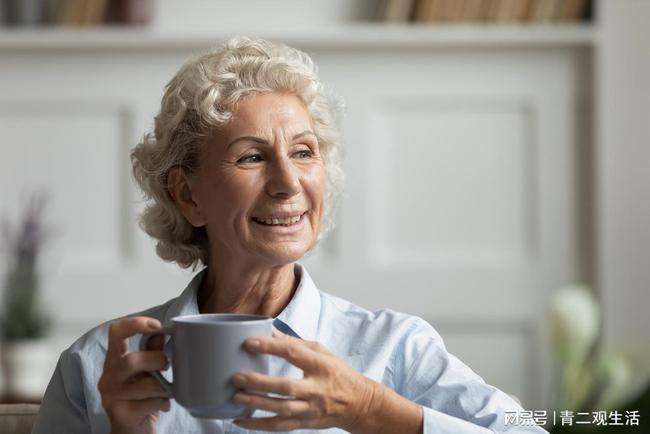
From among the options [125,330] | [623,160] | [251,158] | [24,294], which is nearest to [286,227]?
[251,158]

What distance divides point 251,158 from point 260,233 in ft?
0.35

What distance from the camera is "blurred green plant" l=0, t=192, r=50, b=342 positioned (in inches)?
110

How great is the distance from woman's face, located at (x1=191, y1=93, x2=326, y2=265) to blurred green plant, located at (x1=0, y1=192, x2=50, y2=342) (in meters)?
1.55

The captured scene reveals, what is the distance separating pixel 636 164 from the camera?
3.10m

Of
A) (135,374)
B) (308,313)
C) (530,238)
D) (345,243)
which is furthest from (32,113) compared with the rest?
(135,374)

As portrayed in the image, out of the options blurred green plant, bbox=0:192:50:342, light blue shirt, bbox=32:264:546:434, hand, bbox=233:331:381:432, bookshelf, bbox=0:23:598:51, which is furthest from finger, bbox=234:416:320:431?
bookshelf, bbox=0:23:598:51

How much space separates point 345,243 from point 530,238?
0.58 m

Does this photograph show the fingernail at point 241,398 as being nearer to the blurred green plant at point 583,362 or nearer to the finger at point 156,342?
the finger at point 156,342

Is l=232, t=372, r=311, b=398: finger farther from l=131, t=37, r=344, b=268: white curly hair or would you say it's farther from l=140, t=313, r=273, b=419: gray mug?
l=131, t=37, r=344, b=268: white curly hair

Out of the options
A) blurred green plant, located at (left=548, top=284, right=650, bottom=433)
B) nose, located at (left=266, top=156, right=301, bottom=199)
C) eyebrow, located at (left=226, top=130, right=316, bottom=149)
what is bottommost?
blurred green plant, located at (left=548, top=284, right=650, bottom=433)

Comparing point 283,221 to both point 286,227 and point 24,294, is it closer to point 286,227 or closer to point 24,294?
point 286,227

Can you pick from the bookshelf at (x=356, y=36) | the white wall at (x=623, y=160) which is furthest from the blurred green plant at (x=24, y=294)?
the white wall at (x=623, y=160)

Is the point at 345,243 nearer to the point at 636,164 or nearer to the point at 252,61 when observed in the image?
the point at 636,164

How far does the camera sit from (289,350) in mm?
1016
